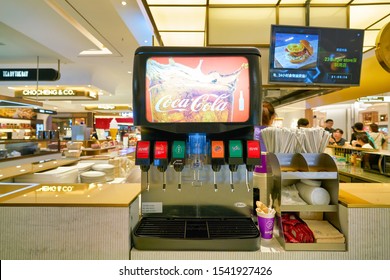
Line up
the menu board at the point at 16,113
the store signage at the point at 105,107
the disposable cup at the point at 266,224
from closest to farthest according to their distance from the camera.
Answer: the disposable cup at the point at 266,224 < the menu board at the point at 16,113 < the store signage at the point at 105,107

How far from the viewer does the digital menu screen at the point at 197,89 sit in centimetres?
105

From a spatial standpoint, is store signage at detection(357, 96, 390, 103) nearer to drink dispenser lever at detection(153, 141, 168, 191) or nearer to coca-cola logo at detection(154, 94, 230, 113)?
coca-cola logo at detection(154, 94, 230, 113)

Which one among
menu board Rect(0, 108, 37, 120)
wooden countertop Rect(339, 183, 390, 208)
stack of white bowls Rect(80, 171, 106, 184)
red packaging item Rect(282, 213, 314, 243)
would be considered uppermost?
menu board Rect(0, 108, 37, 120)

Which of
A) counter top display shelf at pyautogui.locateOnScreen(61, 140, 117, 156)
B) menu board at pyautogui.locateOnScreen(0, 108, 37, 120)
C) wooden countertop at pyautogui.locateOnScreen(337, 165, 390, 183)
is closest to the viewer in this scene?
wooden countertop at pyautogui.locateOnScreen(337, 165, 390, 183)

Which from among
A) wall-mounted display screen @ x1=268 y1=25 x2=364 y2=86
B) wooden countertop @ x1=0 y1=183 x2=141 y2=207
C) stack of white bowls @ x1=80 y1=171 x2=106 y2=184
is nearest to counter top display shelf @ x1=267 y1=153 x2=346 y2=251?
wooden countertop @ x1=0 y1=183 x2=141 y2=207

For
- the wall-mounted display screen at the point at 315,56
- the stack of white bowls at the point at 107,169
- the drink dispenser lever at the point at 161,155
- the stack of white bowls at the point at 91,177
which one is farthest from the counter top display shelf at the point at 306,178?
the wall-mounted display screen at the point at 315,56

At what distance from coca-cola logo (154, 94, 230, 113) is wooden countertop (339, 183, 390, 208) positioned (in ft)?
2.42

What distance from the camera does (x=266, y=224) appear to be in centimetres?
116

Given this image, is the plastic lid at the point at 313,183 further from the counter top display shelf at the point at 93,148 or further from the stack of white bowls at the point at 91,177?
the counter top display shelf at the point at 93,148

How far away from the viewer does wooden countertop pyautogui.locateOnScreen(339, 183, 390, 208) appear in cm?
108

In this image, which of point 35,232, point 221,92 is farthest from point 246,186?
point 35,232

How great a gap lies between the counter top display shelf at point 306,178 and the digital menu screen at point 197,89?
14.0 inches

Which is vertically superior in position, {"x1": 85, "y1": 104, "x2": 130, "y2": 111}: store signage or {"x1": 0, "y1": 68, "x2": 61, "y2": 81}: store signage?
{"x1": 85, "y1": 104, "x2": 130, "y2": 111}: store signage
